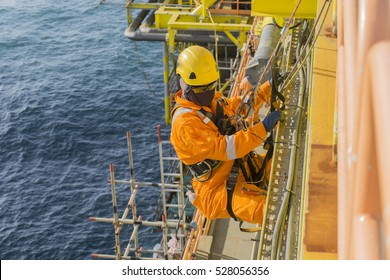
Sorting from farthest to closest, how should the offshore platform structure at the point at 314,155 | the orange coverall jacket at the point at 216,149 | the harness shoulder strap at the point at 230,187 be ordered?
the harness shoulder strap at the point at 230,187 → the orange coverall jacket at the point at 216,149 → the offshore platform structure at the point at 314,155

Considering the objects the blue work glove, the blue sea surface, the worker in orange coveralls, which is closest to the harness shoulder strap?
the worker in orange coveralls

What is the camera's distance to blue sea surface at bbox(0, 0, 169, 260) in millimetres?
20969

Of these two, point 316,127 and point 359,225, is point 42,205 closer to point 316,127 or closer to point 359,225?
point 316,127

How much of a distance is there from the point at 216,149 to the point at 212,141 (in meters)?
0.09

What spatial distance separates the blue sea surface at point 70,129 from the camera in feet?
68.8

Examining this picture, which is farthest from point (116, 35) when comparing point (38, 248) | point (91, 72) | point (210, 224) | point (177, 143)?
point (177, 143)

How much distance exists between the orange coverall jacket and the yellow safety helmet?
0.26 meters

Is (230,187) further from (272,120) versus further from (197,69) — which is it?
(197,69)

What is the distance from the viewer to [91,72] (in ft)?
108

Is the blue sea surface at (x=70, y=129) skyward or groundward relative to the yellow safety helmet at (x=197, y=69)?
groundward

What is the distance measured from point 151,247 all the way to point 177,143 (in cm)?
1493

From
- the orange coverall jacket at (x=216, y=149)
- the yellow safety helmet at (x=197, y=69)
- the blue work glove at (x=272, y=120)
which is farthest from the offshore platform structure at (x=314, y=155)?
the yellow safety helmet at (x=197, y=69)

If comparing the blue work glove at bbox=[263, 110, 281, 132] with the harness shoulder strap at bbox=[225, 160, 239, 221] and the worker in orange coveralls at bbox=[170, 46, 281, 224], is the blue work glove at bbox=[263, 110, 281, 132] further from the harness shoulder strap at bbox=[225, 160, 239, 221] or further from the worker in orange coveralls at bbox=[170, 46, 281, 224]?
the harness shoulder strap at bbox=[225, 160, 239, 221]

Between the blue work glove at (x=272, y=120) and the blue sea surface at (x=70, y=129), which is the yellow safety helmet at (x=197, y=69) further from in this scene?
the blue sea surface at (x=70, y=129)
